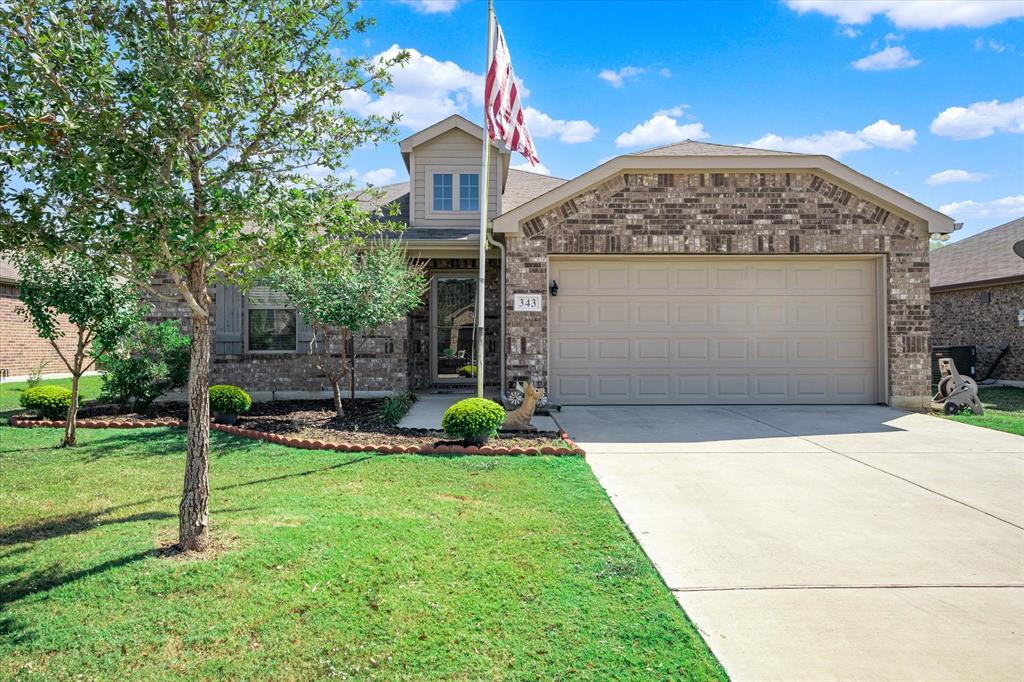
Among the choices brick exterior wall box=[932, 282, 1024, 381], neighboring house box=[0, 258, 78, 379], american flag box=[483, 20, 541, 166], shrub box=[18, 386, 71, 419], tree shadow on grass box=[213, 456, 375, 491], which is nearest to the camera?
tree shadow on grass box=[213, 456, 375, 491]

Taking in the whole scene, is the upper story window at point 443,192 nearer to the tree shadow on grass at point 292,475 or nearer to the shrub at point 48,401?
the tree shadow on grass at point 292,475

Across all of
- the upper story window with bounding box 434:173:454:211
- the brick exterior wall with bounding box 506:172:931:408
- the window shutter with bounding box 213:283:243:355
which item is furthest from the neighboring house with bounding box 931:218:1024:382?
the window shutter with bounding box 213:283:243:355

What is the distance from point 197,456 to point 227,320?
Result: 7.90 m

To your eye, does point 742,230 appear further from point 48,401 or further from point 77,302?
point 48,401

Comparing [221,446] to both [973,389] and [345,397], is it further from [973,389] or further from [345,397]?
[973,389]

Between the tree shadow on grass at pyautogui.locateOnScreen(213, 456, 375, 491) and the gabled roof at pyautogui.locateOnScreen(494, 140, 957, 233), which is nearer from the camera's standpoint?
the tree shadow on grass at pyautogui.locateOnScreen(213, 456, 375, 491)

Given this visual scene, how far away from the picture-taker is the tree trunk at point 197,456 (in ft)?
13.9

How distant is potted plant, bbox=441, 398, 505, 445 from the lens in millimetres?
7309

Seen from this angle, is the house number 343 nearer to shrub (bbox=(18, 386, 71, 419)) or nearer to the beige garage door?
the beige garage door

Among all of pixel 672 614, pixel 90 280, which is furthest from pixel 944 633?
pixel 90 280

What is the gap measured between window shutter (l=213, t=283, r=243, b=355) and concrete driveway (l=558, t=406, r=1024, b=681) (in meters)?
6.89

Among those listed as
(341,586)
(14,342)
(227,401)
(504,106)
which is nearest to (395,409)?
(227,401)

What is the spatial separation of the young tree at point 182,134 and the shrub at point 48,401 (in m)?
6.48

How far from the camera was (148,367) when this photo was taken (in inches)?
377
